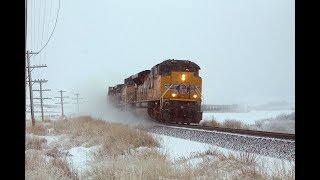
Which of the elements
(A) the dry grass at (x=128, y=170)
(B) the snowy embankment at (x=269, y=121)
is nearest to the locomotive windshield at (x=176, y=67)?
(B) the snowy embankment at (x=269, y=121)

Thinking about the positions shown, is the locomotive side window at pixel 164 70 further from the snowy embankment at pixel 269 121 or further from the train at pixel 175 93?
the snowy embankment at pixel 269 121

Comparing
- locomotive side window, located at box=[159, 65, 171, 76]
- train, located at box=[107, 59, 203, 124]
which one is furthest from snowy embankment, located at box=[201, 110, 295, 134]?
locomotive side window, located at box=[159, 65, 171, 76]

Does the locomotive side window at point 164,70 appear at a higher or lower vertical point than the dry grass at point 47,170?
higher

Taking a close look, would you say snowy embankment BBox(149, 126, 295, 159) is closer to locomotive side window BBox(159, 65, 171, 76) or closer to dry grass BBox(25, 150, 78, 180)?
dry grass BBox(25, 150, 78, 180)

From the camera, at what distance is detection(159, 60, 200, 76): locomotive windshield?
64.6ft

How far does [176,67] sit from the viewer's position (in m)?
20.0

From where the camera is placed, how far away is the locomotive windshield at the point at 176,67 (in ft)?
64.6

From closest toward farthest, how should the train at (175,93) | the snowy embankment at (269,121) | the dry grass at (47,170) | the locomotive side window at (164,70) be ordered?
the dry grass at (47,170) < the train at (175,93) < the locomotive side window at (164,70) < the snowy embankment at (269,121)

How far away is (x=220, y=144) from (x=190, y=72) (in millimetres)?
10386

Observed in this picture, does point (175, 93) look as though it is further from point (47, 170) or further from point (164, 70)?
point (47, 170)

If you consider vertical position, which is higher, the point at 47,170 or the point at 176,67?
the point at 176,67

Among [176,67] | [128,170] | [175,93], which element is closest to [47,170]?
[128,170]
